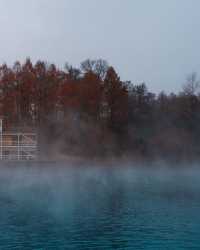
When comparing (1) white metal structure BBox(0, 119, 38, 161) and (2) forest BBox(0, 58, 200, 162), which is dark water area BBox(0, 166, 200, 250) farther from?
(2) forest BBox(0, 58, 200, 162)

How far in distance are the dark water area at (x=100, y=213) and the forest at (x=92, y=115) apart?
2884 cm

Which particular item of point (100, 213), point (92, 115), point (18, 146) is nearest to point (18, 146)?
point (18, 146)

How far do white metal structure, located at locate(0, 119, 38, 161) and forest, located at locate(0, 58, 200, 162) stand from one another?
6844 mm

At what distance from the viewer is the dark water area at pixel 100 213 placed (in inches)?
808

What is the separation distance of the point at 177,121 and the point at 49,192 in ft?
152

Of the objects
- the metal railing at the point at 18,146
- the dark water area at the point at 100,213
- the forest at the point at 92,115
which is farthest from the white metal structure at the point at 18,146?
the dark water area at the point at 100,213

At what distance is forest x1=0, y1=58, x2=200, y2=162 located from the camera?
7419 centimetres

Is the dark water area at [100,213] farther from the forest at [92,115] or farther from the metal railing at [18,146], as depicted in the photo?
the forest at [92,115]

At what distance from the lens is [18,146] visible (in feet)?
207

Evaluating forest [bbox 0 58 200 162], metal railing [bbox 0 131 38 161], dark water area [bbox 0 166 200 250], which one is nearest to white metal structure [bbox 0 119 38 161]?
metal railing [bbox 0 131 38 161]

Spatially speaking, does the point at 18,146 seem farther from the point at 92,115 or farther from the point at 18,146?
the point at 92,115

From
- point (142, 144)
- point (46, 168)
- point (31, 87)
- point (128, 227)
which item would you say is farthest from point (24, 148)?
point (128, 227)

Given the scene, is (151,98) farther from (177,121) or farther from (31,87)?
(31,87)

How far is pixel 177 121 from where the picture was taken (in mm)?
78812
